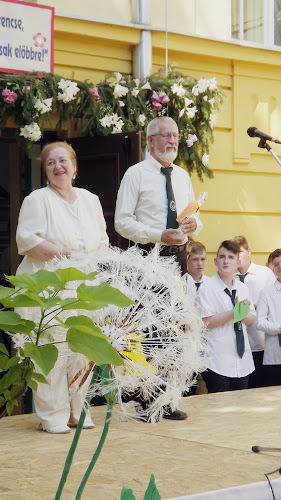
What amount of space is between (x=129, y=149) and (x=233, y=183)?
1.86 m

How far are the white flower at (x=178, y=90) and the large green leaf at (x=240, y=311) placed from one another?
205 cm

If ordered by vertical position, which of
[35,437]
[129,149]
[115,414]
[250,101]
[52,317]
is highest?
[250,101]

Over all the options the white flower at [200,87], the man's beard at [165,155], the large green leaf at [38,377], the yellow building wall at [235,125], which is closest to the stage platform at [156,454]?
the man's beard at [165,155]

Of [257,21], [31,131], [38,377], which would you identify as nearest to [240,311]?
[31,131]

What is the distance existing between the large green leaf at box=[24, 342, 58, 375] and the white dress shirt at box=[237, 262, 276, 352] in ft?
20.3

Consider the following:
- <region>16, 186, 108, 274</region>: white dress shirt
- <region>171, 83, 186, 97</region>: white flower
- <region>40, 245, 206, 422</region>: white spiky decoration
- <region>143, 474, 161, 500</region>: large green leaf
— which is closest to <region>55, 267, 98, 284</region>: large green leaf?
<region>40, 245, 206, 422</region>: white spiky decoration

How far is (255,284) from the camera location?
26.2 ft

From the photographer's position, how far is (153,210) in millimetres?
6055

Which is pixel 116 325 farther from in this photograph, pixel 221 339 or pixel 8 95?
pixel 8 95

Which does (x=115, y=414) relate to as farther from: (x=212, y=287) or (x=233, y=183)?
(x=233, y=183)

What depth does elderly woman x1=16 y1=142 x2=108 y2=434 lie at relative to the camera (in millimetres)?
5324

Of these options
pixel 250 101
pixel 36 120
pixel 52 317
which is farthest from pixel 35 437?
pixel 250 101

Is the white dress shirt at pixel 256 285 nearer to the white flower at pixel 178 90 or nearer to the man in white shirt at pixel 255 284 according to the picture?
the man in white shirt at pixel 255 284

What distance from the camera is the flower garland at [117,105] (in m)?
7.23
